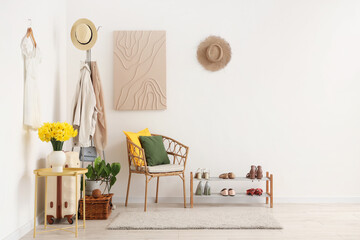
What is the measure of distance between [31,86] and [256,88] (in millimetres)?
2593

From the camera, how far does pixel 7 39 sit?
2930mm

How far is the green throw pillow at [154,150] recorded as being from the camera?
4.27 m

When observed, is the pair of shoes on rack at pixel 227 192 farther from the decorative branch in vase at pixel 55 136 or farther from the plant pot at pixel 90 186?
the decorative branch in vase at pixel 55 136

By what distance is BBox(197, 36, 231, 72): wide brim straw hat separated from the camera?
4.71m

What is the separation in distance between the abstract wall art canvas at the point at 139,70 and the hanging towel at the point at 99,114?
1.27ft

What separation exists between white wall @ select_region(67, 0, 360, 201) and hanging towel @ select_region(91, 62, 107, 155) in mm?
356

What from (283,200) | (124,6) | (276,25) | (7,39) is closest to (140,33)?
(124,6)

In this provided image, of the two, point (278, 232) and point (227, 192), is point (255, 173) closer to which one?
point (227, 192)

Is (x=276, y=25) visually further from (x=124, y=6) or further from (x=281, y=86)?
(x=124, y=6)

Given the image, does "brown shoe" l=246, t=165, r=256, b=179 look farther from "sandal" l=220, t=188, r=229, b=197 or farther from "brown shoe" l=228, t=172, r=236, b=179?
"sandal" l=220, t=188, r=229, b=197

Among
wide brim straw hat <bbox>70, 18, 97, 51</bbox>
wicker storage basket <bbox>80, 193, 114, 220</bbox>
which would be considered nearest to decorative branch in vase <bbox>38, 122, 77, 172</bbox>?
wicker storage basket <bbox>80, 193, 114, 220</bbox>

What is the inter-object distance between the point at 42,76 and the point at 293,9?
3.00m

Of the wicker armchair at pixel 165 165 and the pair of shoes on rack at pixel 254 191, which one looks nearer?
the wicker armchair at pixel 165 165

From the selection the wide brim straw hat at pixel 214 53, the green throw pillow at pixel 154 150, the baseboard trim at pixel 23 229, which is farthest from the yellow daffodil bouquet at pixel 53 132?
the wide brim straw hat at pixel 214 53
